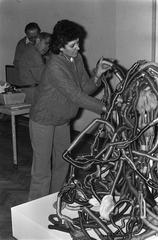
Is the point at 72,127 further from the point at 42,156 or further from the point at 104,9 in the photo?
the point at 42,156

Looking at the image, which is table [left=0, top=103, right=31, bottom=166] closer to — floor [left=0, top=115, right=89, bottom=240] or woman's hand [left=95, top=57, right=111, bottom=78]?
floor [left=0, top=115, right=89, bottom=240]

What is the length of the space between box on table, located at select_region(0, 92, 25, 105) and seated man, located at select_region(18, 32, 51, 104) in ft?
0.21

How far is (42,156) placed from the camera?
217 cm

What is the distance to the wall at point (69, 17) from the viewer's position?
3.83 meters

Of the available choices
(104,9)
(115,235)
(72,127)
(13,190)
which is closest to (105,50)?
(104,9)

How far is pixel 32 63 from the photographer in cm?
352


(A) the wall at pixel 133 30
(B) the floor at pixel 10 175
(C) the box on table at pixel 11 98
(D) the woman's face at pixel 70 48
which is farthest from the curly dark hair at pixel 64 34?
(A) the wall at pixel 133 30

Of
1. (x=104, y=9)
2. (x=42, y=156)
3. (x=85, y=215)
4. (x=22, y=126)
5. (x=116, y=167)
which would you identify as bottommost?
(x=22, y=126)

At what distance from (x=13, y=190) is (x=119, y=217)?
172 cm

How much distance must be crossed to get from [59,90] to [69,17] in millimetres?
2360

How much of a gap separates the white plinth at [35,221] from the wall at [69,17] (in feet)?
8.55

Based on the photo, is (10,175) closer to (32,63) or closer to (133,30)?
(32,63)

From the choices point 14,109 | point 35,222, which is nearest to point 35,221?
point 35,222

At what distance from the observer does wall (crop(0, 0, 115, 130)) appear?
12.6 feet
